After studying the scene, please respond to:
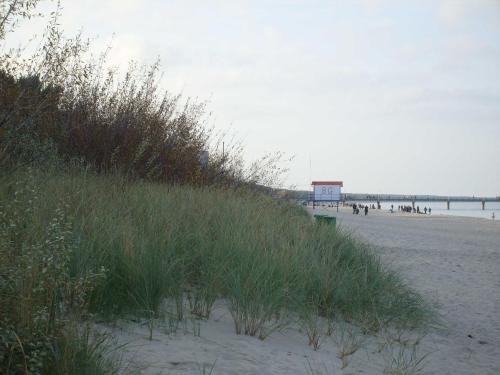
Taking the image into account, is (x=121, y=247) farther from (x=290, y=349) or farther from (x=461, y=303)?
(x=461, y=303)

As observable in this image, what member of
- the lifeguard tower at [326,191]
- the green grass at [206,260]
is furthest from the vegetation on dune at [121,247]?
the lifeguard tower at [326,191]

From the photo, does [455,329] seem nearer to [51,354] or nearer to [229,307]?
[229,307]

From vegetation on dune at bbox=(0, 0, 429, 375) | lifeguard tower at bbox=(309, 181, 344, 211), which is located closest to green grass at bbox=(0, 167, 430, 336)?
vegetation on dune at bbox=(0, 0, 429, 375)

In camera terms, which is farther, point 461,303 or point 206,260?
point 461,303

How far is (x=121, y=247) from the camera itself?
4.08m

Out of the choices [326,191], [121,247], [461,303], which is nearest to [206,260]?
[121,247]

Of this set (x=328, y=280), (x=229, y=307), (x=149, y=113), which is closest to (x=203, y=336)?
(x=229, y=307)

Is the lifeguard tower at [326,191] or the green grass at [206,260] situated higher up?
the lifeguard tower at [326,191]

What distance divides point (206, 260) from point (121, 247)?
2.89 feet

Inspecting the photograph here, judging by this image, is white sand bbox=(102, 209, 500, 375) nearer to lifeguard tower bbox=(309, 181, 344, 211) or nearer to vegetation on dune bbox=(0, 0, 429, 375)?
vegetation on dune bbox=(0, 0, 429, 375)

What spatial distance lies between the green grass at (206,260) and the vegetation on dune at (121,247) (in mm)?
16

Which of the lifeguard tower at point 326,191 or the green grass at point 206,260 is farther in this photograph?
the lifeguard tower at point 326,191

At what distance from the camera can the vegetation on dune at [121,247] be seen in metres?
2.59

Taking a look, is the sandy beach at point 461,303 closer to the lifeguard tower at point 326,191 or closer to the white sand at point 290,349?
the white sand at point 290,349
